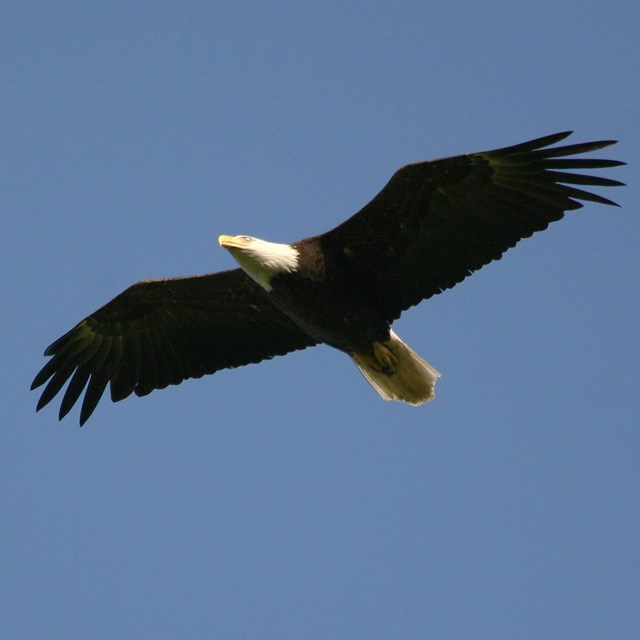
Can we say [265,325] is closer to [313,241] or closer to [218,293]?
[218,293]

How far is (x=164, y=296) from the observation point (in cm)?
1141

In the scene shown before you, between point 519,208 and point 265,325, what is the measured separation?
99.7 inches

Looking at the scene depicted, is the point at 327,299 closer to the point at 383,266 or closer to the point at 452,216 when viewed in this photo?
the point at 383,266

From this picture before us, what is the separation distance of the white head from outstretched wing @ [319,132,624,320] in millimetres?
372

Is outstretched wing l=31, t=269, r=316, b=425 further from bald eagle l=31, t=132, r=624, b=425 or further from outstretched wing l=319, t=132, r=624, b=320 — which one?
outstretched wing l=319, t=132, r=624, b=320

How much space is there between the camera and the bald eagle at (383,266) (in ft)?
32.3

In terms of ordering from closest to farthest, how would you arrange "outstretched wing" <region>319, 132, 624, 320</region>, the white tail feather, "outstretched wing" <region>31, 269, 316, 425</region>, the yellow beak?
"outstretched wing" <region>319, 132, 624, 320</region>, the yellow beak, the white tail feather, "outstretched wing" <region>31, 269, 316, 425</region>

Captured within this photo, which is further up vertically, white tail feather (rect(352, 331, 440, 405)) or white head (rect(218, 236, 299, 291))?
white head (rect(218, 236, 299, 291))

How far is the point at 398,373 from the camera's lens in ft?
35.3

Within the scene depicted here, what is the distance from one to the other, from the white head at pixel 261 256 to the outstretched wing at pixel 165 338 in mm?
721

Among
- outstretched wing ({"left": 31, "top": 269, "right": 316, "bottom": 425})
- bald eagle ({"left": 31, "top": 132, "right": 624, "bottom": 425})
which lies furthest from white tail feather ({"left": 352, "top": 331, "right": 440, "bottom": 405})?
outstretched wing ({"left": 31, "top": 269, "right": 316, "bottom": 425})

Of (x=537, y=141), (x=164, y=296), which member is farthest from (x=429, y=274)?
(x=164, y=296)

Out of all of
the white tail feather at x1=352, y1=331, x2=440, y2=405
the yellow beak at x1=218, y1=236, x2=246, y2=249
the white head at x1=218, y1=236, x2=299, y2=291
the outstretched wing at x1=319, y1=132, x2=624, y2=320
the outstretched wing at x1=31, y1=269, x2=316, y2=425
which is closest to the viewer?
the outstretched wing at x1=319, y1=132, x2=624, y2=320

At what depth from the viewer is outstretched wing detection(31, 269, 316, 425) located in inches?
441
